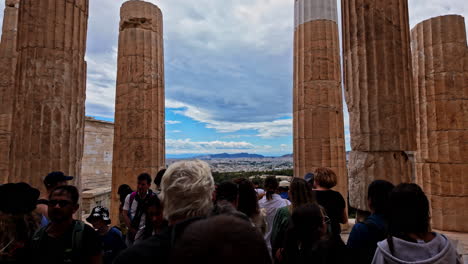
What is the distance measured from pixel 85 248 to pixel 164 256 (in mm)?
1627

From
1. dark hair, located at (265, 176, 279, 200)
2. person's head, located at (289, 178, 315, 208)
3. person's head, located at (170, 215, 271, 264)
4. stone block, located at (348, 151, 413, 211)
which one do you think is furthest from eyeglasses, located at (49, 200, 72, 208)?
stone block, located at (348, 151, 413, 211)

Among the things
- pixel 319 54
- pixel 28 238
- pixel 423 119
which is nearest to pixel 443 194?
pixel 423 119

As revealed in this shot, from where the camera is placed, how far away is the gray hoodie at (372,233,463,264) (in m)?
2.15

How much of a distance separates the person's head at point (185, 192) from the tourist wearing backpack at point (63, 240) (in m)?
1.25

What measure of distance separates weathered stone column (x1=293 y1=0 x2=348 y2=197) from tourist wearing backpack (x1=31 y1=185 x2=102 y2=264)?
9.52 m

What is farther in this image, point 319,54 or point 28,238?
point 319,54

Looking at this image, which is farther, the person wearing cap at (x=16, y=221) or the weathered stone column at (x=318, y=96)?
the weathered stone column at (x=318, y=96)

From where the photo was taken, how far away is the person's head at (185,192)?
6.34 ft

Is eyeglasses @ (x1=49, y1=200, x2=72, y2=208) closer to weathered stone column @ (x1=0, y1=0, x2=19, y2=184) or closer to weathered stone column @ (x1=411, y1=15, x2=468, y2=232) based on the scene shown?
weathered stone column @ (x1=0, y1=0, x2=19, y2=184)

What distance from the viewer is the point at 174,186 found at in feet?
6.57

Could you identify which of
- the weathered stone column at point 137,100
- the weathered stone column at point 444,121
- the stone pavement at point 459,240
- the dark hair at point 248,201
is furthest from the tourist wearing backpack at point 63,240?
the weathered stone column at point 444,121

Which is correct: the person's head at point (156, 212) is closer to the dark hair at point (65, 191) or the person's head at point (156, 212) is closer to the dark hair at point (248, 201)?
the dark hair at point (65, 191)

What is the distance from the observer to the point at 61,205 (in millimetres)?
2904

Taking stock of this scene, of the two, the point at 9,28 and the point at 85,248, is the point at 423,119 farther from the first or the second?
the point at 9,28
